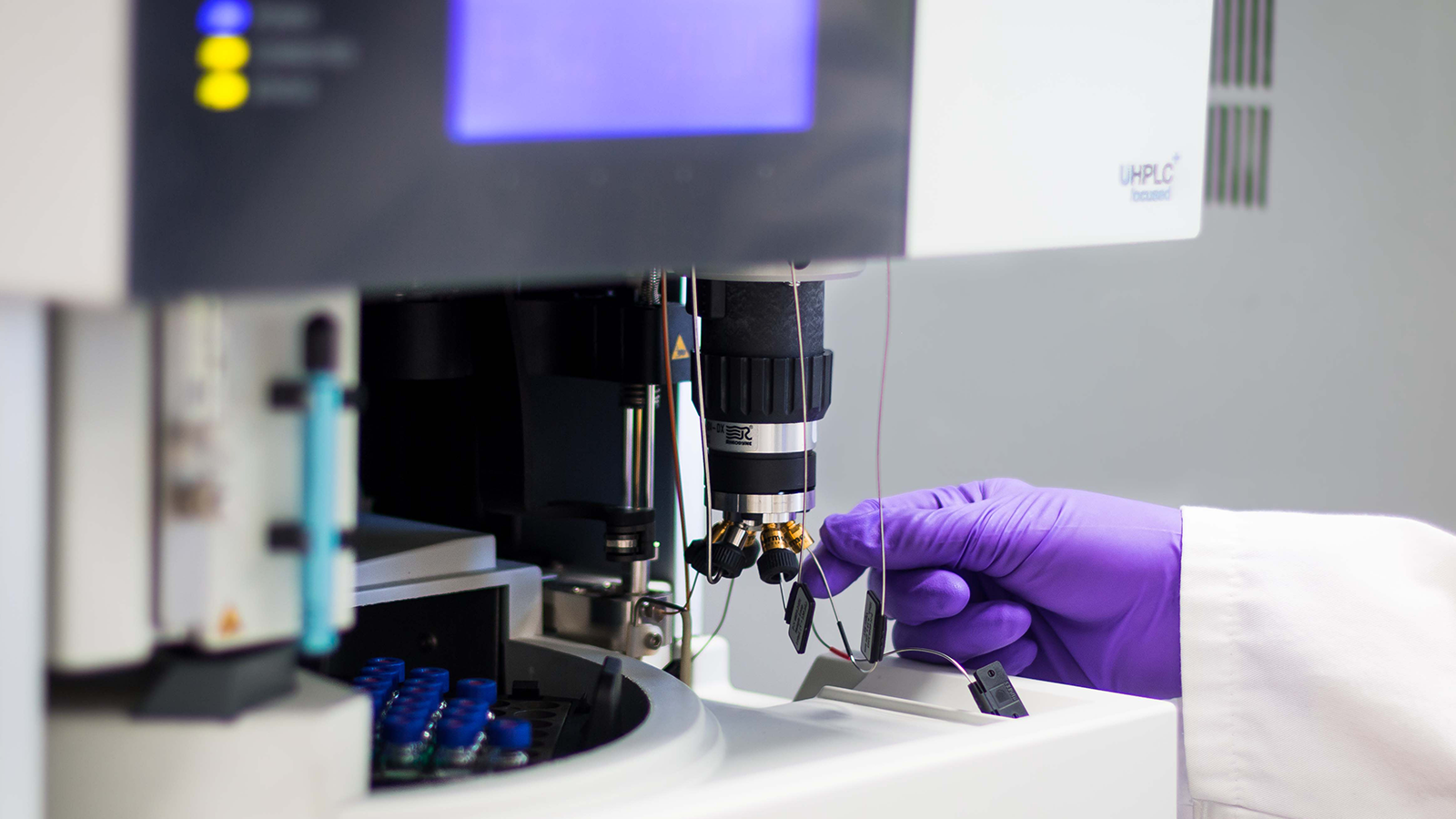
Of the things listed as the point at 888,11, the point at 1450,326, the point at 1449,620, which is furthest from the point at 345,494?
the point at 1450,326

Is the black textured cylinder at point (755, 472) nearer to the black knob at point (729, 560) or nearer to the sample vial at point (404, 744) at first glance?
the black knob at point (729, 560)

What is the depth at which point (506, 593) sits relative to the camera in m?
0.76

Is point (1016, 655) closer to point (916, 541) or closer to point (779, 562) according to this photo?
point (916, 541)

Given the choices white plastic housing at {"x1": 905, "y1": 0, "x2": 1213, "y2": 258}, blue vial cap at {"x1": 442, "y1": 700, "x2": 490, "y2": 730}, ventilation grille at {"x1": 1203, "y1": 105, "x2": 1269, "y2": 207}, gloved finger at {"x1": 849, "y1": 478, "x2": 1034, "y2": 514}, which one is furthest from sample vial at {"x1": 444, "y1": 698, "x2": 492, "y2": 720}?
ventilation grille at {"x1": 1203, "y1": 105, "x2": 1269, "y2": 207}

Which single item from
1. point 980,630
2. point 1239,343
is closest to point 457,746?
point 980,630

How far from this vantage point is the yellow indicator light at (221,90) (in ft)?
1.12

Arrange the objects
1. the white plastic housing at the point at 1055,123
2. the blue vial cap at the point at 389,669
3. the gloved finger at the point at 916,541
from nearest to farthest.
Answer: the white plastic housing at the point at 1055,123 < the blue vial cap at the point at 389,669 < the gloved finger at the point at 916,541

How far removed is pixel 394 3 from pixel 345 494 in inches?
6.0

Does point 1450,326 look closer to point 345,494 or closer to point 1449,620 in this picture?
point 1449,620

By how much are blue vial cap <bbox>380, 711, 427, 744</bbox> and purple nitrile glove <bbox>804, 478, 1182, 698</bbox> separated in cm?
34

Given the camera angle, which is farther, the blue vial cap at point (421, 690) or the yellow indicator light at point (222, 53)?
the blue vial cap at point (421, 690)

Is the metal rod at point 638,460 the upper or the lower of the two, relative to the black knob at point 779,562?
upper

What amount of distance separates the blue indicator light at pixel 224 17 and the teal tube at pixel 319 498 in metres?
0.11

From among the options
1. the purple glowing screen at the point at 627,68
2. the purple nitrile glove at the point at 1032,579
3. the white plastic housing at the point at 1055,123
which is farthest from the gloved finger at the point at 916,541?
the purple glowing screen at the point at 627,68
